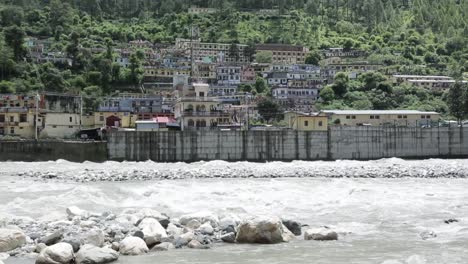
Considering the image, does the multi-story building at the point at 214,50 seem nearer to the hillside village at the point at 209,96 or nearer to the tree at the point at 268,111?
the hillside village at the point at 209,96

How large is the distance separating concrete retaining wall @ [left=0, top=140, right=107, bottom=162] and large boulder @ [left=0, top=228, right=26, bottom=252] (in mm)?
34347

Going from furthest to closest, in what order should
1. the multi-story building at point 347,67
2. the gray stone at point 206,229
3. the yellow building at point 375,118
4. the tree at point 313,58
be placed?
the tree at point 313,58 → the multi-story building at point 347,67 → the yellow building at point 375,118 → the gray stone at point 206,229

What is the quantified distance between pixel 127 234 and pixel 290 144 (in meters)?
35.6

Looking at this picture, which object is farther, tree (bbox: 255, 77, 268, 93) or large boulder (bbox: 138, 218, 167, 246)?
tree (bbox: 255, 77, 268, 93)

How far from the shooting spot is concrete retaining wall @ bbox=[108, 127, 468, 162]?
46.9m

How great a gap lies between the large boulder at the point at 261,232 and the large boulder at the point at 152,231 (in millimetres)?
1778

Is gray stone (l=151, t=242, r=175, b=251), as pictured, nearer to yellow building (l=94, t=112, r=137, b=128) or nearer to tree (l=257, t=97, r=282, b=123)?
yellow building (l=94, t=112, r=137, b=128)

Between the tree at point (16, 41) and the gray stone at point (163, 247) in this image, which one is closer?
the gray stone at point (163, 247)

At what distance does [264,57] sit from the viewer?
11262 centimetres

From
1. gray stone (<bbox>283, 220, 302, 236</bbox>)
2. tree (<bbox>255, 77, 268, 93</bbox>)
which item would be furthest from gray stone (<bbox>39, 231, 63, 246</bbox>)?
tree (<bbox>255, 77, 268, 93</bbox>)

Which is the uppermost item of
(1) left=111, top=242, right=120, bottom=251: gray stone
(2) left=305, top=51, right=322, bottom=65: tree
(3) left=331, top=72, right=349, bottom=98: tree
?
(2) left=305, top=51, right=322, bottom=65: tree

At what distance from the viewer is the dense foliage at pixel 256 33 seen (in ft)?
285

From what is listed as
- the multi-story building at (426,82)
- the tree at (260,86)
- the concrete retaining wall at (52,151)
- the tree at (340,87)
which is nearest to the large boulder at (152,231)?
the concrete retaining wall at (52,151)

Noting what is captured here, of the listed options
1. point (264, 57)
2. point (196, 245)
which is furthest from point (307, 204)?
point (264, 57)
